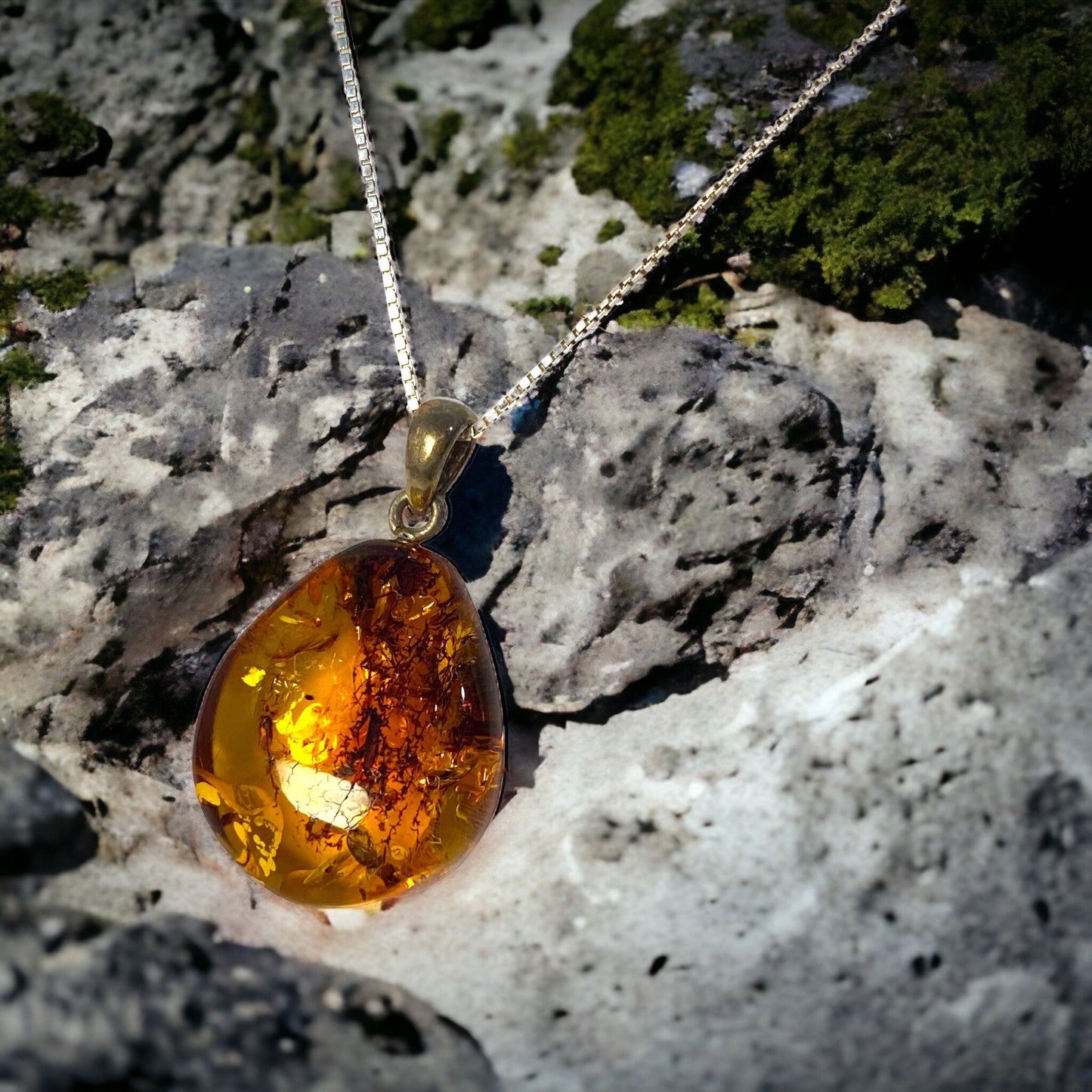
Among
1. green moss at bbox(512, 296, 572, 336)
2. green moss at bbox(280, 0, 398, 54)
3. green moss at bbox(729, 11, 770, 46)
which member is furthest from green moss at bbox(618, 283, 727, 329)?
green moss at bbox(280, 0, 398, 54)

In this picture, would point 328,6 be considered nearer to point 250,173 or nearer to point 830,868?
point 250,173

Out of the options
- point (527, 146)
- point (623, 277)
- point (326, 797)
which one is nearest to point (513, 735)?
point (326, 797)

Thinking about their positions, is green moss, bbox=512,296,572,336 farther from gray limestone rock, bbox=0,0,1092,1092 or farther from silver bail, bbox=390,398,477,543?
silver bail, bbox=390,398,477,543

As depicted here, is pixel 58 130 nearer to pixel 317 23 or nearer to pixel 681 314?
pixel 317 23

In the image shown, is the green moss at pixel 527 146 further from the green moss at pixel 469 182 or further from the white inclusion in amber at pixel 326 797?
the white inclusion in amber at pixel 326 797

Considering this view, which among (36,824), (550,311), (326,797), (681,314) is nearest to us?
(36,824)

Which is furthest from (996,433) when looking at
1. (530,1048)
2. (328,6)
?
(328,6)
